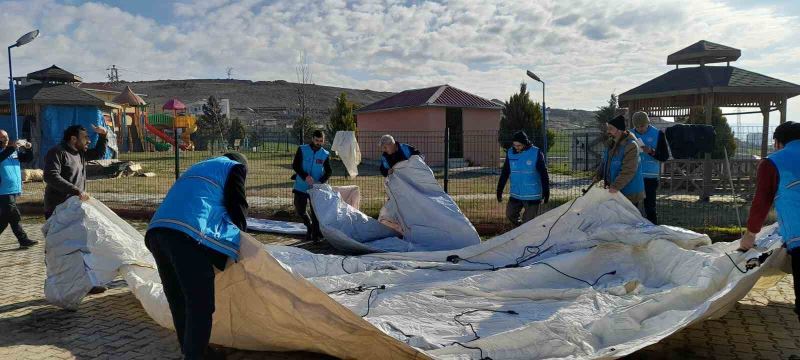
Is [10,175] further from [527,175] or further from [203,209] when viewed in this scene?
[527,175]

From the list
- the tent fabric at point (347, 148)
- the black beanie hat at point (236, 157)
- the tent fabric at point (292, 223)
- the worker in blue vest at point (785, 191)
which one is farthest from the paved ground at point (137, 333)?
the tent fabric at point (347, 148)

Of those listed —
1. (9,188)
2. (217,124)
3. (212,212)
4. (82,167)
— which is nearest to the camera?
(212,212)

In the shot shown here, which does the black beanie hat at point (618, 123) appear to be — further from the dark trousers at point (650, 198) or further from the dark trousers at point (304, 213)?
the dark trousers at point (304, 213)

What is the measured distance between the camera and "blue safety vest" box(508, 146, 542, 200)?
22.0 ft

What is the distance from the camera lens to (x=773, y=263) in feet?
12.9

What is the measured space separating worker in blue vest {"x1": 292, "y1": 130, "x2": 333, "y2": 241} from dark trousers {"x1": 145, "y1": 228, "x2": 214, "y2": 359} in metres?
4.11

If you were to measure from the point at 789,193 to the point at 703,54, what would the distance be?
12.7m

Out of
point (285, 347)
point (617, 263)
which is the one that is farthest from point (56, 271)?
point (617, 263)

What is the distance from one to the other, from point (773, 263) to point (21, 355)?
5036 mm

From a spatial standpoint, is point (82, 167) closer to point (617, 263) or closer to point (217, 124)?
point (617, 263)

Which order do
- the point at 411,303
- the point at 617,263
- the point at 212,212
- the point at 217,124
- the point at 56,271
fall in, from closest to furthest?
1. the point at 212,212
2. the point at 411,303
3. the point at 56,271
4. the point at 617,263
5. the point at 217,124

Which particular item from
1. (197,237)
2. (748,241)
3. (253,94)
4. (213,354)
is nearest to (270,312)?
(213,354)

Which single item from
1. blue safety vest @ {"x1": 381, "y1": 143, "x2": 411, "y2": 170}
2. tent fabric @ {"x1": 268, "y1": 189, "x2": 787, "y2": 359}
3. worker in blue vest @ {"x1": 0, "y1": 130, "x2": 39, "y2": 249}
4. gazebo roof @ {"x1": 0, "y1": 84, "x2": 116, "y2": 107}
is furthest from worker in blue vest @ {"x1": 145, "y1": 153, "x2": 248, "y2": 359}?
gazebo roof @ {"x1": 0, "y1": 84, "x2": 116, "y2": 107}

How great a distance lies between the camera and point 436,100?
931 inches
